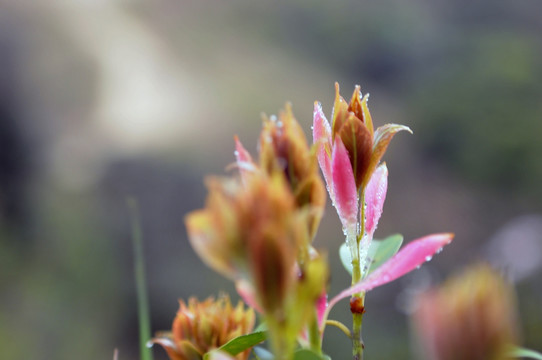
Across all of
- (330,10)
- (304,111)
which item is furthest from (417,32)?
(304,111)

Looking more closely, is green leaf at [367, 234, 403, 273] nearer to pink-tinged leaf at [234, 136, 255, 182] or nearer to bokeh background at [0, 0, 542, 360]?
Result: pink-tinged leaf at [234, 136, 255, 182]

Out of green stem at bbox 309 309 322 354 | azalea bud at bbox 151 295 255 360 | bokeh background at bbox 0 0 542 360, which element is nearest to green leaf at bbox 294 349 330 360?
green stem at bbox 309 309 322 354

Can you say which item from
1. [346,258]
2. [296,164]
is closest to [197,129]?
[346,258]

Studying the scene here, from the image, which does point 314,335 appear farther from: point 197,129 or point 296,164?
point 197,129

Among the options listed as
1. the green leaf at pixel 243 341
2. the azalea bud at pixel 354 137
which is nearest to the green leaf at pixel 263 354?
the green leaf at pixel 243 341

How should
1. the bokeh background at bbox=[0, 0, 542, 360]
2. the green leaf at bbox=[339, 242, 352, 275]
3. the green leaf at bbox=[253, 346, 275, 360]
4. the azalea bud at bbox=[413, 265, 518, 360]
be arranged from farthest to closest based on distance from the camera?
the bokeh background at bbox=[0, 0, 542, 360], the green leaf at bbox=[339, 242, 352, 275], the green leaf at bbox=[253, 346, 275, 360], the azalea bud at bbox=[413, 265, 518, 360]

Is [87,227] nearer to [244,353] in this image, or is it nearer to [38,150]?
[38,150]
